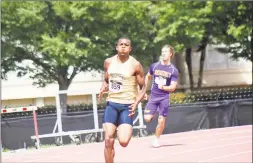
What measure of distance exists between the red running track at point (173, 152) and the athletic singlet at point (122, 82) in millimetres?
3403

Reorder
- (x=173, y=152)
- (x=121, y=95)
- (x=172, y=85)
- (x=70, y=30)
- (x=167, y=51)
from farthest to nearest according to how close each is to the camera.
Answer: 1. (x=70, y=30)
2. (x=173, y=152)
3. (x=172, y=85)
4. (x=167, y=51)
5. (x=121, y=95)

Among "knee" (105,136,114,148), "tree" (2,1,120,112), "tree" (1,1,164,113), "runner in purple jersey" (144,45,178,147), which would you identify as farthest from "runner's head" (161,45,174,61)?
"tree" (1,1,164,113)

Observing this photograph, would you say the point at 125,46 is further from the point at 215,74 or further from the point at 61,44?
the point at 215,74

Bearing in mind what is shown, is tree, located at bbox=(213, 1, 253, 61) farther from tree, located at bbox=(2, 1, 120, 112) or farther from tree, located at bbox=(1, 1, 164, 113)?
tree, located at bbox=(2, 1, 120, 112)

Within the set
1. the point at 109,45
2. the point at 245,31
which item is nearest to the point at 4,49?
the point at 109,45

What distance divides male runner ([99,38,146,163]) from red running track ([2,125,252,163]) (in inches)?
130

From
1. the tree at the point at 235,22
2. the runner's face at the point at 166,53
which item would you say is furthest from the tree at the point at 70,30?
the runner's face at the point at 166,53

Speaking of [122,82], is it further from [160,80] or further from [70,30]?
[70,30]

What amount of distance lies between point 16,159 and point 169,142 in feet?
12.5

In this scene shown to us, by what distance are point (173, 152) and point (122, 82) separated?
4.80 meters

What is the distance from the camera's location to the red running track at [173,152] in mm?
10000

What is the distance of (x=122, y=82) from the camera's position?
6391 millimetres

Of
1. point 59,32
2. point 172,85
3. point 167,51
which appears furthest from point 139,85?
point 59,32

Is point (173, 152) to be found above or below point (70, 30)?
below
